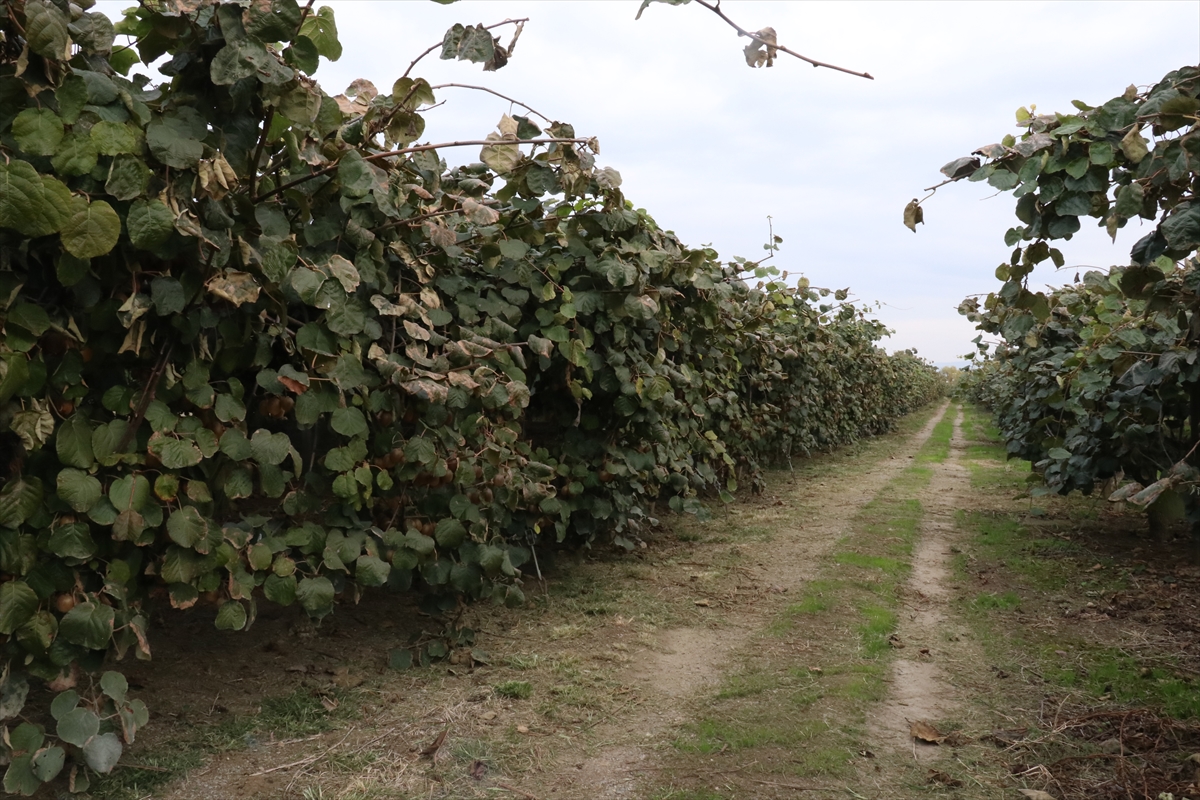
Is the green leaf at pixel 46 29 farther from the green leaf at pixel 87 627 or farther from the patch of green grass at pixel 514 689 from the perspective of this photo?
the patch of green grass at pixel 514 689

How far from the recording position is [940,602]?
5430 millimetres

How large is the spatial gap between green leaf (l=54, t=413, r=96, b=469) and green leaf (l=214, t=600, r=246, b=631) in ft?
2.20

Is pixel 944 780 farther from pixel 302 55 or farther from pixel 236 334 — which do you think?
pixel 302 55

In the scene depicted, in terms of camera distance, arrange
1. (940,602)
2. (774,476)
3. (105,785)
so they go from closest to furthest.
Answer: (105,785) < (940,602) < (774,476)

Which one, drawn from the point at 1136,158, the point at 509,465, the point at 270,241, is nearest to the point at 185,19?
the point at 270,241

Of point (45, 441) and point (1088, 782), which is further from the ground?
point (45, 441)

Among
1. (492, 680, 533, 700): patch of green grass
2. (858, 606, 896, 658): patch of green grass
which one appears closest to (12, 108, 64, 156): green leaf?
(492, 680, 533, 700): patch of green grass

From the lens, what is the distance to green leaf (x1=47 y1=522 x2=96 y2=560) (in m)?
2.36

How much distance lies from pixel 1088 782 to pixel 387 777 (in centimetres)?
248

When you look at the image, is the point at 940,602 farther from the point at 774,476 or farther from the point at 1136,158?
the point at 774,476

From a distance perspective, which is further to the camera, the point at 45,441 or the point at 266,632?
the point at 266,632

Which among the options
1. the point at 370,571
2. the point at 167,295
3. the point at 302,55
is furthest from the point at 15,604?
the point at 302,55

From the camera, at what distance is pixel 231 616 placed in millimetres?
2797

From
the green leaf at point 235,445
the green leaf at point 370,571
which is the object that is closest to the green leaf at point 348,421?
the green leaf at point 235,445
